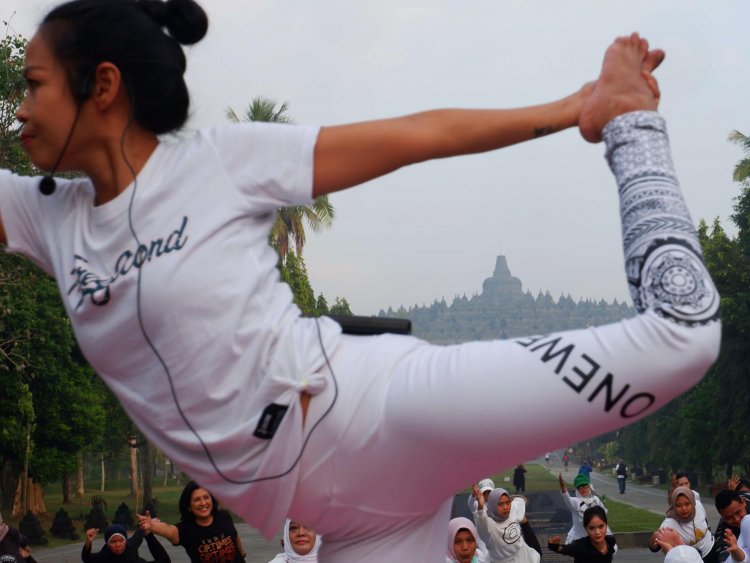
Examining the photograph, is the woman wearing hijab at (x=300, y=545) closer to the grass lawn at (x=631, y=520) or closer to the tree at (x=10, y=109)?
the tree at (x=10, y=109)

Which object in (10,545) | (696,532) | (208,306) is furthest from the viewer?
(10,545)

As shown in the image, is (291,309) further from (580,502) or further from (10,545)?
(580,502)

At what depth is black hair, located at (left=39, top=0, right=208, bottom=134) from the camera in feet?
8.13

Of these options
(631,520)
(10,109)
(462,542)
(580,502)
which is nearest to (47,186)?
(462,542)

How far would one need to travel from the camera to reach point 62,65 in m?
2.49

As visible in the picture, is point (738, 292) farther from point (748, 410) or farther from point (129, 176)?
point (129, 176)

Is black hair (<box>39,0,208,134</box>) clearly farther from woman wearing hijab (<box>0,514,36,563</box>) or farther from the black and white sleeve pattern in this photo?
woman wearing hijab (<box>0,514,36,563</box>)

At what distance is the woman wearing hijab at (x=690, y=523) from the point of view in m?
11.6

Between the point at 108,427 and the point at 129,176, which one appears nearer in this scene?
the point at 129,176

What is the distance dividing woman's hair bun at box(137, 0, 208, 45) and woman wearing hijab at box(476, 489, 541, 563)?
10.4 m

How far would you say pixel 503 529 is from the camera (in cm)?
1253

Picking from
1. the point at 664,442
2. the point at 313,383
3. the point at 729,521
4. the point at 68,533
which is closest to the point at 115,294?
the point at 313,383

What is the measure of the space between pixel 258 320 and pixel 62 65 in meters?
0.70

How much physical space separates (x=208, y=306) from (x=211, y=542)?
734cm
